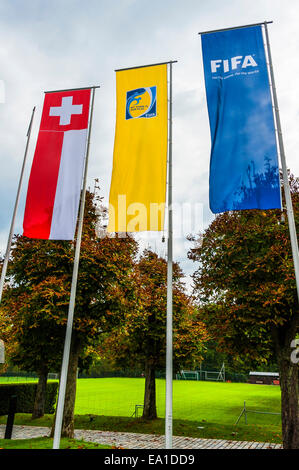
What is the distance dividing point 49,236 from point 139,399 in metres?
33.3

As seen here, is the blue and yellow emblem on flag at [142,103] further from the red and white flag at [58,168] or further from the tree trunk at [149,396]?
the tree trunk at [149,396]

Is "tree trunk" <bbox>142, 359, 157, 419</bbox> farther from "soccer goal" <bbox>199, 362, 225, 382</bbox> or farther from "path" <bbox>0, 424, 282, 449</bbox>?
"soccer goal" <bbox>199, 362, 225, 382</bbox>

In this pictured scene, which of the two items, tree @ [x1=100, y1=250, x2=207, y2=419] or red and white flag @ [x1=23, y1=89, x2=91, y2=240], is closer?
red and white flag @ [x1=23, y1=89, x2=91, y2=240]

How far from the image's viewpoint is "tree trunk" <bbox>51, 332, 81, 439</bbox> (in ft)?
47.5

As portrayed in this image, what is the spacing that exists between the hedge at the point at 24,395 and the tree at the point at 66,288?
8.80 meters

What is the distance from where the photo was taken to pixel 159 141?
1043 centimetres

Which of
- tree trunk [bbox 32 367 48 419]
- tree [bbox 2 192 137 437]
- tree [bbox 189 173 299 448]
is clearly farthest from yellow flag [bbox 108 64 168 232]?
tree trunk [bbox 32 367 48 419]

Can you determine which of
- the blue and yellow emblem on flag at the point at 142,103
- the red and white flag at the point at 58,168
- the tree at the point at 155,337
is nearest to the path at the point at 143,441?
the tree at the point at 155,337

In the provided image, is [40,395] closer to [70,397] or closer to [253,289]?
[70,397]

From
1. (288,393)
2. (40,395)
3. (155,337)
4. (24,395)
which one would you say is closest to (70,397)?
(155,337)

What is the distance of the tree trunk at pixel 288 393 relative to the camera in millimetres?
13000

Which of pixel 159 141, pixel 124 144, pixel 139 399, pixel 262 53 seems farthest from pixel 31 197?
pixel 139 399

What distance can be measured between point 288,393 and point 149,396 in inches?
437

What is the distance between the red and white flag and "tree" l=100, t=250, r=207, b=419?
986cm
